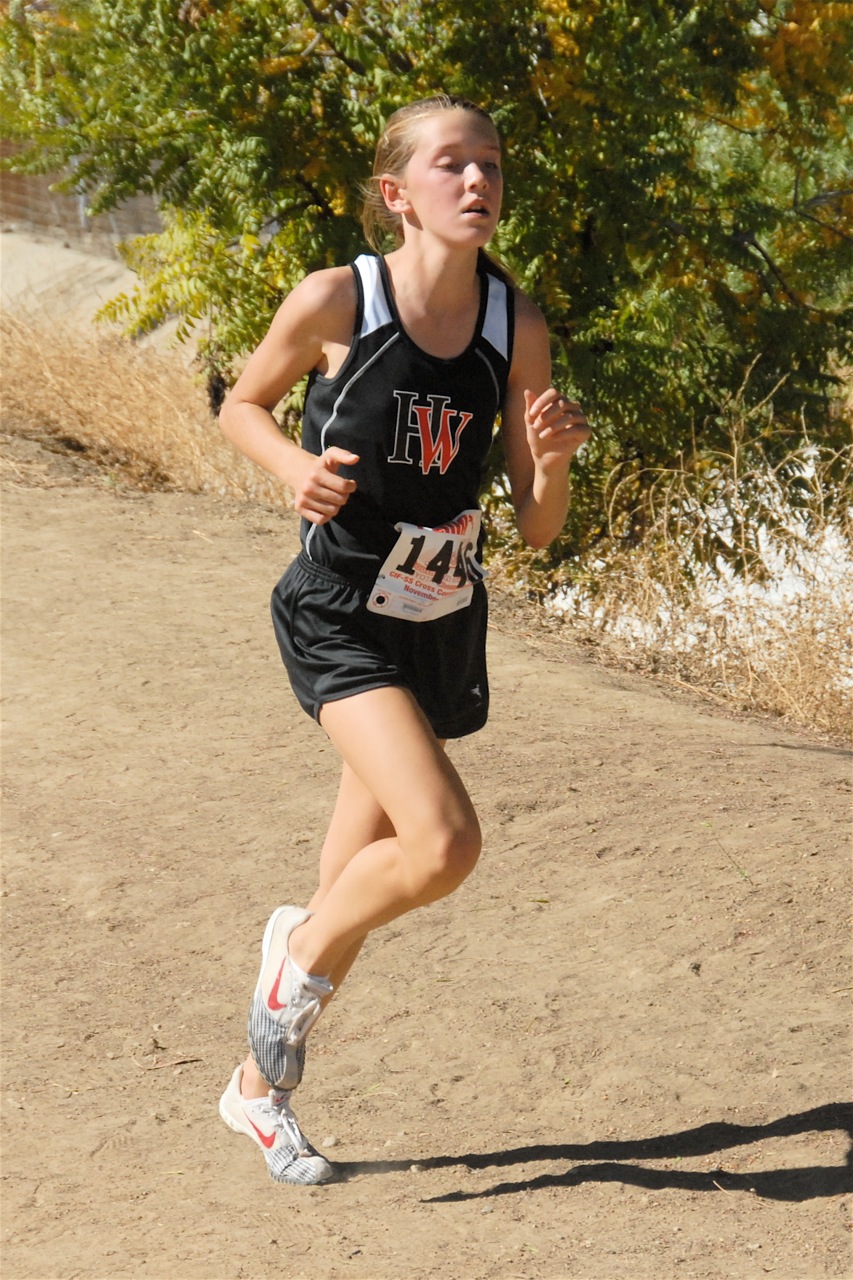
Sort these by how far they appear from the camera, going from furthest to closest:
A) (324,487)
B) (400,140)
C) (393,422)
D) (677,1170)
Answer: (677,1170) < (400,140) < (393,422) < (324,487)

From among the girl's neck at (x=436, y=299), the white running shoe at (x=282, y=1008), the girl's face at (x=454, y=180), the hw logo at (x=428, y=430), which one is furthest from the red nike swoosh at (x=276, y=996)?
the girl's face at (x=454, y=180)

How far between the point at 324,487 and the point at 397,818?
624 mm

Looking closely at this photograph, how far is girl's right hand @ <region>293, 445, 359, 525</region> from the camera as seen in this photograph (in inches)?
99.9

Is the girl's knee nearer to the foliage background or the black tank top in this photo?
the black tank top

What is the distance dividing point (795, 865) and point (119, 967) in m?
2.04

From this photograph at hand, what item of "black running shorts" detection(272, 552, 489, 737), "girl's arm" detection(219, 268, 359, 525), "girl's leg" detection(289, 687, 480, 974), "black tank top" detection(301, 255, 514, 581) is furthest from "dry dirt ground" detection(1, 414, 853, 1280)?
"girl's arm" detection(219, 268, 359, 525)

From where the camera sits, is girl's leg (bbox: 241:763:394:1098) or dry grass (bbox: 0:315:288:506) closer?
girl's leg (bbox: 241:763:394:1098)

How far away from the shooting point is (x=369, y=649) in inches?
111

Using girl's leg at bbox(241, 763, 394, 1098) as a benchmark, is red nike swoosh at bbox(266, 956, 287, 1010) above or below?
below

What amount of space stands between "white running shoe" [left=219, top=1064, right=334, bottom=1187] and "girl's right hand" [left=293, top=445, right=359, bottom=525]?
132cm

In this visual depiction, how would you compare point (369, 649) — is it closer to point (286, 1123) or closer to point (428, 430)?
point (428, 430)

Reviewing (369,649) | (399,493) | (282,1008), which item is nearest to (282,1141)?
(282,1008)

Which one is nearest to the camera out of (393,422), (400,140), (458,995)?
(393,422)

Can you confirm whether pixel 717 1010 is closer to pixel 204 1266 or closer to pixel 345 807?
Answer: pixel 345 807
